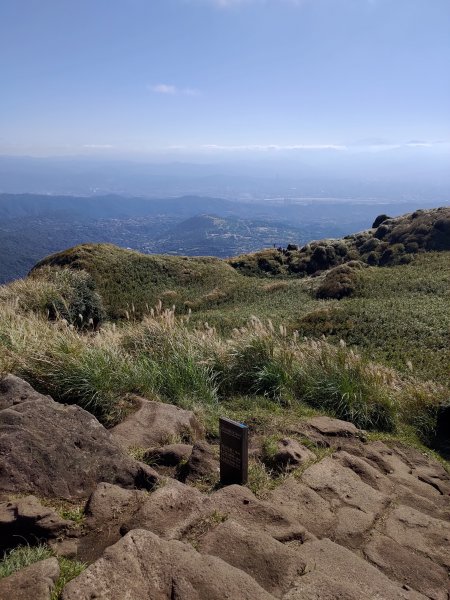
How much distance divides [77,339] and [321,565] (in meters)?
4.88

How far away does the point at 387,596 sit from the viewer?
300 cm

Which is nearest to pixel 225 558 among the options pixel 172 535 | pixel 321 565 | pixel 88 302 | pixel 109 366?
pixel 172 535

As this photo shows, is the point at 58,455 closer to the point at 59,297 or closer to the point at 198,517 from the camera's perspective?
the point at 198,517

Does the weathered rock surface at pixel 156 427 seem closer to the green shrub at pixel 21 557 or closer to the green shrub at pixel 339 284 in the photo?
the green shrub at pixel 21 557

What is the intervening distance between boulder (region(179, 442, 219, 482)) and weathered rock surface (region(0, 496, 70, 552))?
1.45 metres

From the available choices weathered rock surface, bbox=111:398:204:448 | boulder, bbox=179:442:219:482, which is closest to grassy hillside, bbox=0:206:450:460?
weathered rock surface, bbox=111:398:204:448

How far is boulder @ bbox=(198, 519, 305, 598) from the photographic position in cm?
295

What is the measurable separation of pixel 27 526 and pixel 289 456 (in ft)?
8.93

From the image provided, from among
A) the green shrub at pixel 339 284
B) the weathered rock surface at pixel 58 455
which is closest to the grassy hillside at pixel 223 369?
the weathered rock surface at pixel 58 455

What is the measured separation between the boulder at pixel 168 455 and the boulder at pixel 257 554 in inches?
58.3

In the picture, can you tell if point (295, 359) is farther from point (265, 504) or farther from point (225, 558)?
point (225, 558)

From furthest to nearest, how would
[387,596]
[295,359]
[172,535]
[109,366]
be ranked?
[295,359] → [109,366] → [172,535] → [387,596]

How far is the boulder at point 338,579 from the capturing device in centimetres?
286

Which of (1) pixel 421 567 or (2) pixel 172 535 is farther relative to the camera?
(1) pixel 421 567
